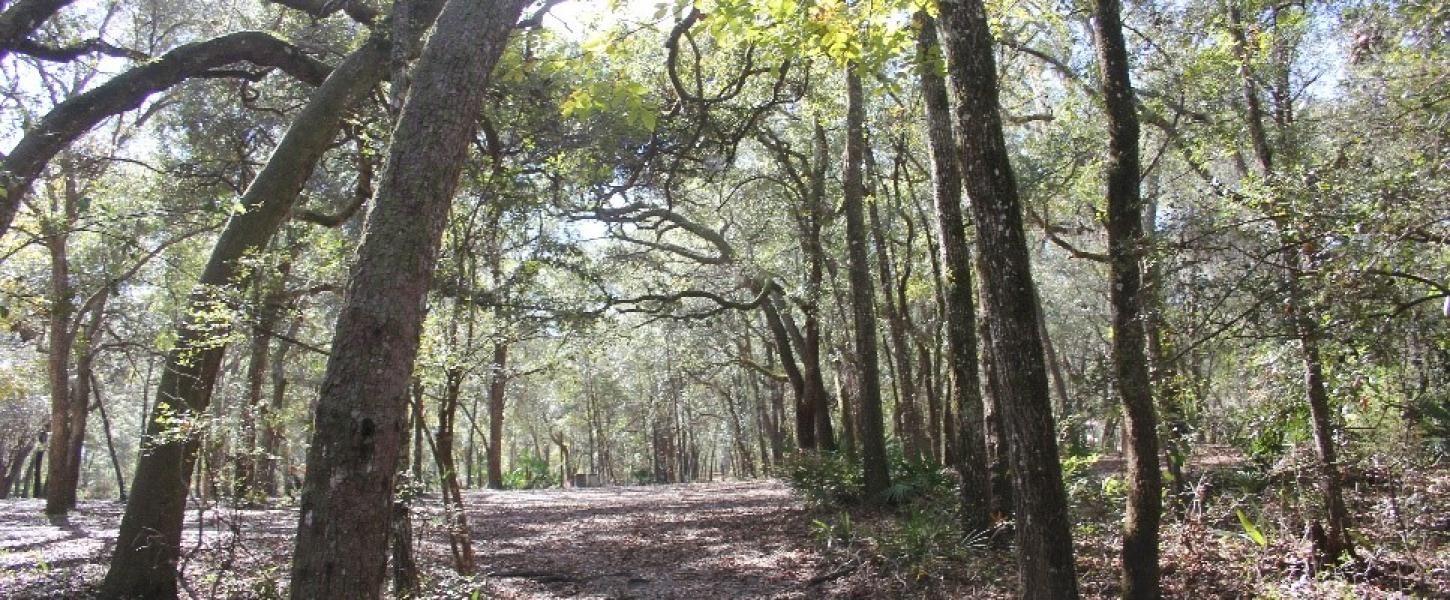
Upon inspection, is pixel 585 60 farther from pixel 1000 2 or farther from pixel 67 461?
pixel 67 461

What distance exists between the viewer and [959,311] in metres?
8.95

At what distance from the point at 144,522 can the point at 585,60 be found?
17.7 feet

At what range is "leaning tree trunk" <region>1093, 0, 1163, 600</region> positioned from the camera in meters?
5.45

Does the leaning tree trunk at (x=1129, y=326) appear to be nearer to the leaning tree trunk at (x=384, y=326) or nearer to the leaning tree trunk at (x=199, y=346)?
the leaning tree trunk at (x=384, y=326)

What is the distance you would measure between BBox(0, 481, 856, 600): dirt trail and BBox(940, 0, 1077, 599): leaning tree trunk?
3.05 m

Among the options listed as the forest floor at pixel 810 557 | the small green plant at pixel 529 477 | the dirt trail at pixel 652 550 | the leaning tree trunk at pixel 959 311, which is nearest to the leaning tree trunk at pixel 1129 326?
the forest floor at pixel 810 557

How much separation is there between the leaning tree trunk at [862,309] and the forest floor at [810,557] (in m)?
0.80

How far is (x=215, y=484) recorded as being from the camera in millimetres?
6031

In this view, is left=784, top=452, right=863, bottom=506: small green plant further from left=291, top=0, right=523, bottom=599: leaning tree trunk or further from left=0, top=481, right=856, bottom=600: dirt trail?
left=291, top=0, right=523, bottom=599: leaning tree trunk

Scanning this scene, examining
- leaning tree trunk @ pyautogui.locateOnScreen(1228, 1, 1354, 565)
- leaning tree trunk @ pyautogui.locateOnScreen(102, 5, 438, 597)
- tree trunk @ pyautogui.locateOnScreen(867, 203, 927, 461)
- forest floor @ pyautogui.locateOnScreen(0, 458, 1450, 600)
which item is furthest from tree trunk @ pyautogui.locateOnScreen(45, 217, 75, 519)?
leaning tree trunk @ pyautogui.locateOnScreen(1228, 1, 1354, 565)

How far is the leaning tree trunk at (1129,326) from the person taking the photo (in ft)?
17.9

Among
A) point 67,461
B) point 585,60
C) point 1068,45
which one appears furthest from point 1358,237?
point 67,461

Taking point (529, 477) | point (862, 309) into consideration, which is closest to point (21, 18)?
point (862, 309)

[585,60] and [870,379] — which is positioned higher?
[585,60]
